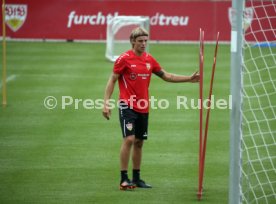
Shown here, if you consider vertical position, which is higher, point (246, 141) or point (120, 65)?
point (120, 65)

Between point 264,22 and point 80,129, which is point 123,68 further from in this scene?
point 264,22

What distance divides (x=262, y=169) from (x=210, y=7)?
1595 centimetres

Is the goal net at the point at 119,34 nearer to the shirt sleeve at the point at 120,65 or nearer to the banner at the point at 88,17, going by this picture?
the banner at the point at 88,17

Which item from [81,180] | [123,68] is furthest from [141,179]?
[123,68]

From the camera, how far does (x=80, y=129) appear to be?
14117mm

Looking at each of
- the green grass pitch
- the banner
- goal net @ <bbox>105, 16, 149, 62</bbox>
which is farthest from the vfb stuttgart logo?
the green grass pitch

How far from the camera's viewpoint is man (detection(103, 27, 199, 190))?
9867mm

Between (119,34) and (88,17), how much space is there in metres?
4.46

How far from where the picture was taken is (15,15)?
26828 millimetres

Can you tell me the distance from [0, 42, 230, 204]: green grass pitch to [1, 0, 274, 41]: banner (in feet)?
17.8

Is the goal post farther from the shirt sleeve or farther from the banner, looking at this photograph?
the banner

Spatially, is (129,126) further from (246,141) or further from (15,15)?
(15,15)
